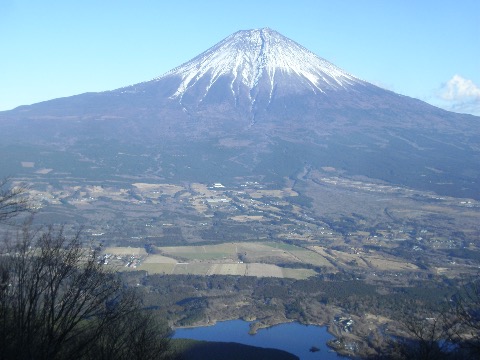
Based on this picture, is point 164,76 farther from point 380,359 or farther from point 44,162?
point 380,359

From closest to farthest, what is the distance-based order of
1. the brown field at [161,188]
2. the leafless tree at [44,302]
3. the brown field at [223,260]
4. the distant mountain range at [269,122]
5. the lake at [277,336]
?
the leafless tree at [44,302] → the lake at [277,336] → the brown field at [223,260] → the brown field at [161,188] → the distant mountain range at [269,122]

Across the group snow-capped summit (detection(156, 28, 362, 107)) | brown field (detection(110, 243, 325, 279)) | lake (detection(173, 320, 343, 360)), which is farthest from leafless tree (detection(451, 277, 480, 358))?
snow-capped summit (detection(156, 28, 362, 107))

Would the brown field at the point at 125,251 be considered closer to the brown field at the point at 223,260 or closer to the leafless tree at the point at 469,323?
the brown field at the point at 223,260

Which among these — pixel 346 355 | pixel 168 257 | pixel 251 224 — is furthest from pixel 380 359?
pixel 251 224

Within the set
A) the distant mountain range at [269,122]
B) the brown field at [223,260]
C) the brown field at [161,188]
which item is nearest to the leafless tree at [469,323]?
the brown field at [223,260]

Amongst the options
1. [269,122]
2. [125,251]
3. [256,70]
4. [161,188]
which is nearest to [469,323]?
[125,251]

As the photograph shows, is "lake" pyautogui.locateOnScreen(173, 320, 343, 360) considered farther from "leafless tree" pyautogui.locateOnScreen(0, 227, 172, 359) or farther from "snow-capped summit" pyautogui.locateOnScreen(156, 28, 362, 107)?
"snow-capped summit" pyautogui.locateOnScreen(156, 28, 362, 107)

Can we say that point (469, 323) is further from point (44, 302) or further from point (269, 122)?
point (269, 122)
